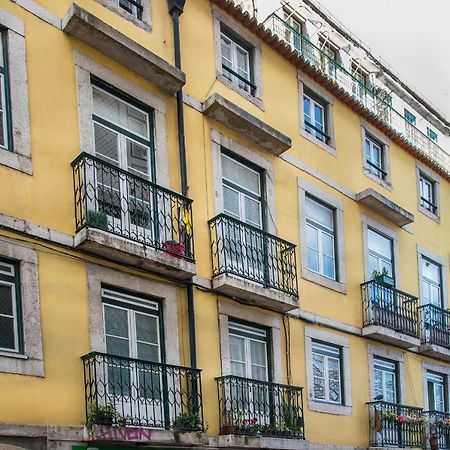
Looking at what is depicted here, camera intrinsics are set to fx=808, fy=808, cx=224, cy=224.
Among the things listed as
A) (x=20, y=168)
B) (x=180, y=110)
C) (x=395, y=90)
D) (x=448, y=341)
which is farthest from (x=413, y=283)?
(x=395, y=90)

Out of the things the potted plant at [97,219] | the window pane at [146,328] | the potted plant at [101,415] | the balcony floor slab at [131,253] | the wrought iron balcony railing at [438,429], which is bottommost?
the wrought iron balcony railing at [438,429]

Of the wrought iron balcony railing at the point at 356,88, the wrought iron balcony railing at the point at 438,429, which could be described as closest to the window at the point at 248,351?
the wrought iron balcony railing at the point at 438,429

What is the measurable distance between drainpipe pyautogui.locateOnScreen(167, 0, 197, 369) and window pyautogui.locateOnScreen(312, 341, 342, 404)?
3.27 m

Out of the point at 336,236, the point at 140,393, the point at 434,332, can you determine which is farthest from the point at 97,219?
the point at 434,332

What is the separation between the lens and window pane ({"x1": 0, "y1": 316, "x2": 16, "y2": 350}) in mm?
9000

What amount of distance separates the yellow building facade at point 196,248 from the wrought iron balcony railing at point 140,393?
3 cm

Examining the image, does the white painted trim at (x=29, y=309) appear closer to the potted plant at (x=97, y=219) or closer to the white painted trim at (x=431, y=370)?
the potted plant at (x=97, y=219)

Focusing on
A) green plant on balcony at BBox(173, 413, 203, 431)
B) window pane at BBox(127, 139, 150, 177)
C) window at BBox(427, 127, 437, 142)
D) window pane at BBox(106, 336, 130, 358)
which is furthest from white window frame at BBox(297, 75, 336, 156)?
window at BBox(427, 127, 437, 142)

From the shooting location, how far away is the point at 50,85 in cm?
1019

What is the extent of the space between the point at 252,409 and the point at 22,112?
5.45 m

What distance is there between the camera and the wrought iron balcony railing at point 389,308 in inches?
601

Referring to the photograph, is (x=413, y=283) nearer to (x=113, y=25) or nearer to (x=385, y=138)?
(x=385, y=138)

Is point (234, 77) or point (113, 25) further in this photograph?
point (234, 77)

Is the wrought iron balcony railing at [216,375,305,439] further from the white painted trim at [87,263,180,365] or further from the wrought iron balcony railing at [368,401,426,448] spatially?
the wrought iron balcony railing at [368,401,426,448]
